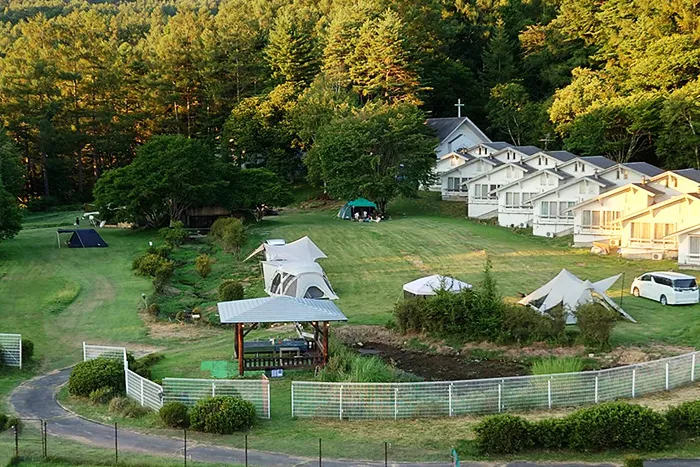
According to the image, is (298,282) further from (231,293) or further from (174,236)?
(174,236)

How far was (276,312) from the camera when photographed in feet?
66.9

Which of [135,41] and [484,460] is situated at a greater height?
[135,41]

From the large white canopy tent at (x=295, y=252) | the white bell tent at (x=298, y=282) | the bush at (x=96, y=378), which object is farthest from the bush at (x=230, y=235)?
the bush at (x=96, y=378)

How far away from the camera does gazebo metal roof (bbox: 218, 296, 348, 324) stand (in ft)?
65.8

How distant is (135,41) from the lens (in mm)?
89688

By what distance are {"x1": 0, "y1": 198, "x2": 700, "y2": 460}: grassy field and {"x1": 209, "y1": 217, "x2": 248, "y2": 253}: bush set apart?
576mm

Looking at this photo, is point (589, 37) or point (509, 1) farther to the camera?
point (509, 1)

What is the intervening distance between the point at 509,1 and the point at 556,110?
1030 inches

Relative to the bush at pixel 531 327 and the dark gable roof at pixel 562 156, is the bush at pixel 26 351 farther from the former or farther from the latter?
the dark gable roof at pixel 562 156

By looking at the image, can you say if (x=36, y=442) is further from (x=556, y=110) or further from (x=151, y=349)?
(x=556, y=110)

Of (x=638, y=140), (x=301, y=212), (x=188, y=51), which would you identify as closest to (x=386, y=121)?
(x=301, y=212)

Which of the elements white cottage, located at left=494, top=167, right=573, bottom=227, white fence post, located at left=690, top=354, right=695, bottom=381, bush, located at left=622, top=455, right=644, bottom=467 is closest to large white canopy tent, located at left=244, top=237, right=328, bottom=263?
white fence post, located at left=690, top=354, right=695, bottom=381

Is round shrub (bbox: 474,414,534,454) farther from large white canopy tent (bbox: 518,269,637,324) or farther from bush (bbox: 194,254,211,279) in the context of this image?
bush (bbox: 194,254,211,279)

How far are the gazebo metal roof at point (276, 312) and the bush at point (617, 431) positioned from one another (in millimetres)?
8034
